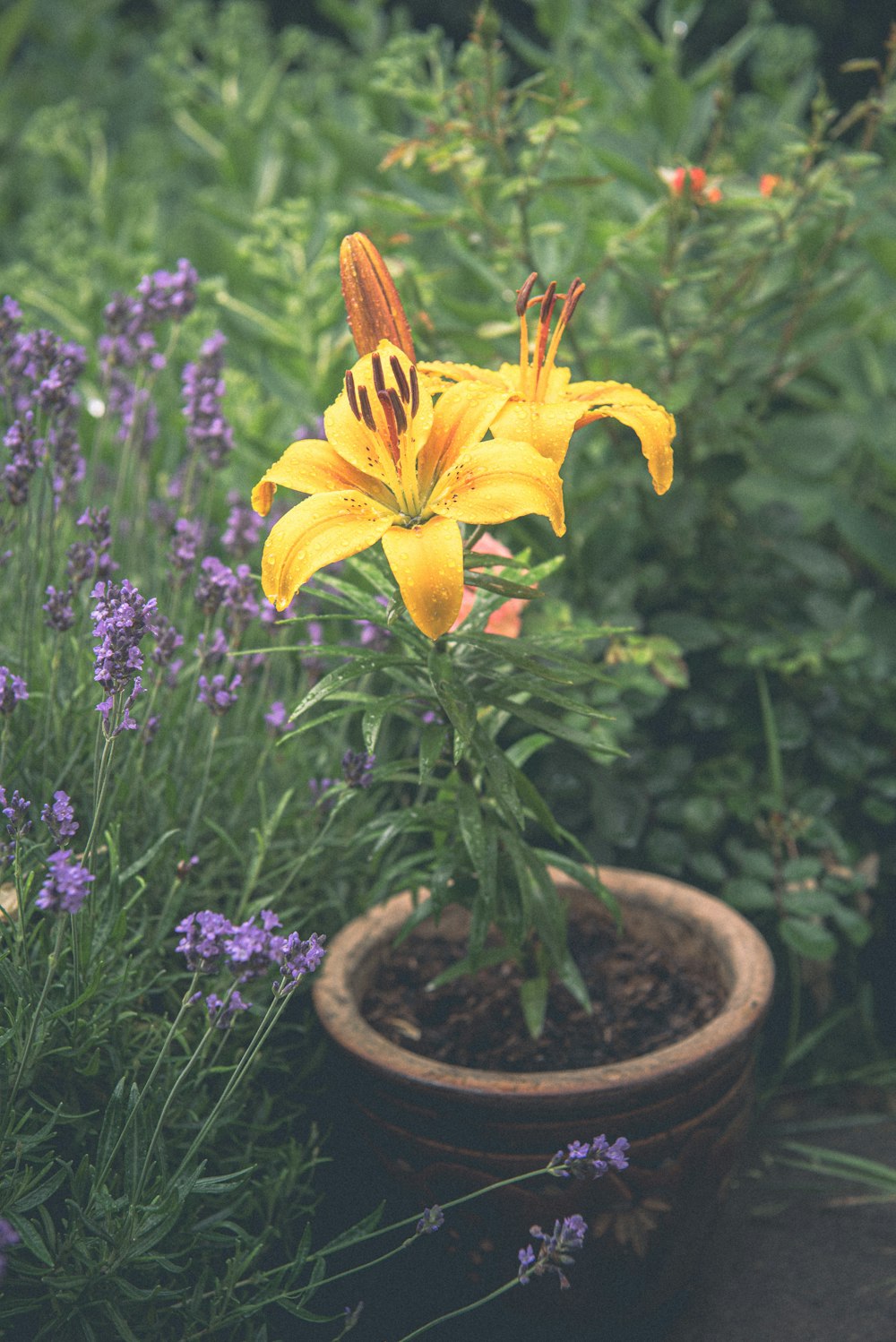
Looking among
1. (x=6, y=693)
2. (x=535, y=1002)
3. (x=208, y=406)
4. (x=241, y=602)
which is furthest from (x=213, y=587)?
(x=535, y=1002)

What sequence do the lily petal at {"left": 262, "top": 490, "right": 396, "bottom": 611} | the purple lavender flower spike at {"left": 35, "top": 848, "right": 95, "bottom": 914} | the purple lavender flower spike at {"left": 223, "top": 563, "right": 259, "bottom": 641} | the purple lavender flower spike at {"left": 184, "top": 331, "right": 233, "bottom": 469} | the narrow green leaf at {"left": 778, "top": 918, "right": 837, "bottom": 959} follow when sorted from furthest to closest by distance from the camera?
the narrow green leaf at {"left": 778, "top": 918, "right": 837, "bottom": 959} < the purple lavender flower spike at {"left": 184, "top": 331, "right": 233, "bottom": 469} < the purple lavender flower spike at {"left": 223, "top": 563, "right": 259, "bottom": 641} < the lily petal at {"left": 262, "top": 490, "right": 396, "bottom": 611} < the purple lavender flower spike at {"left": 35, "top": 848, "right": 95, "bottom": 914}

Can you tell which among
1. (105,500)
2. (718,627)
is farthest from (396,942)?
(105,500)

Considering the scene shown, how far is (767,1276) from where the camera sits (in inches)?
68.8

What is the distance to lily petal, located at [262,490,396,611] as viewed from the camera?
111cm

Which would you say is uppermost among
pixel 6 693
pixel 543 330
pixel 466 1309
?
pixel 543 330

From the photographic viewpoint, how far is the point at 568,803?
7.08 feet

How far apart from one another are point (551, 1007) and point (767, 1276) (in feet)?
1.72

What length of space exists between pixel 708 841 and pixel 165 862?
1.04 meters

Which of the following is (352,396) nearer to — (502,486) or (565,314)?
(502,486)

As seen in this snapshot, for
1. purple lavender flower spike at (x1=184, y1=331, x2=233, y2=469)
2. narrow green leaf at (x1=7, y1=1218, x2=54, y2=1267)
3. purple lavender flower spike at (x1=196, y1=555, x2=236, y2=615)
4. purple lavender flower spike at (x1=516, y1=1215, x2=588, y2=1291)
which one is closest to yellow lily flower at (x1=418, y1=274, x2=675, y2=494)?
purple lavender flower spike at (x1=196, y1=555, x2=236, y2=615)

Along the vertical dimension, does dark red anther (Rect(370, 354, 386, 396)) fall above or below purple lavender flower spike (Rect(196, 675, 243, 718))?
above

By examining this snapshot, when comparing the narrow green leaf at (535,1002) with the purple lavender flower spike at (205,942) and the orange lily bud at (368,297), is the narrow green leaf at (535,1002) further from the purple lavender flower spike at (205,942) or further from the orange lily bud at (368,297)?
the orange lily bud at (368,297)

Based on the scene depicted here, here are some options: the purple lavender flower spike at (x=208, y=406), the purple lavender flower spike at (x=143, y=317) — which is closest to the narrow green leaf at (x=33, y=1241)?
the purple lavender flower spike at (x=208, y=406)

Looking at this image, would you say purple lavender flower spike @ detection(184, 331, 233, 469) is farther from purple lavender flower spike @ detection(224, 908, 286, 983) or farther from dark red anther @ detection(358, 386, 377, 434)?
purple lavender flower spike @ detection(224, 908, 286, 983)
